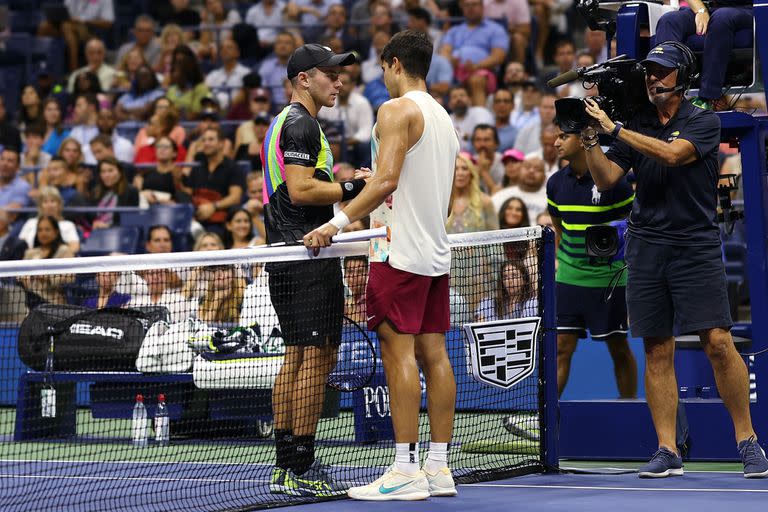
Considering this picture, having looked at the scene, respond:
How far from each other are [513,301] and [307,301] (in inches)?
67.0

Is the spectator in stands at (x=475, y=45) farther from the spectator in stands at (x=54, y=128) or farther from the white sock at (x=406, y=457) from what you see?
the white sock at (x=406, y=457)

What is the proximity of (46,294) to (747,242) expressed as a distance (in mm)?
6344

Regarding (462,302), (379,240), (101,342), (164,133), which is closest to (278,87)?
(164,133)

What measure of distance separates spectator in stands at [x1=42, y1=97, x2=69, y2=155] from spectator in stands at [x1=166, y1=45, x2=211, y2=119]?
1.45 m

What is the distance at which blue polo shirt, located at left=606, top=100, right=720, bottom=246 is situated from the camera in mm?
6828

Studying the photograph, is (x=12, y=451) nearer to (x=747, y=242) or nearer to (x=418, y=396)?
(x=418, y=396)

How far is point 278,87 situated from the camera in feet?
54.3

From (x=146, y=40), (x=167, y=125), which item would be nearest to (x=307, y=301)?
(x=167, y=125)

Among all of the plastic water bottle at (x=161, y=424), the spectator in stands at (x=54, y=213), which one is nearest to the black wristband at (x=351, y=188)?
the plastic water bottle at (x=161, y=424)

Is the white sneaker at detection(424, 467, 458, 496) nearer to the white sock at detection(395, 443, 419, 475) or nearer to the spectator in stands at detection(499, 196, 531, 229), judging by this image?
the white sock at detection(395, 443, 419, 475)

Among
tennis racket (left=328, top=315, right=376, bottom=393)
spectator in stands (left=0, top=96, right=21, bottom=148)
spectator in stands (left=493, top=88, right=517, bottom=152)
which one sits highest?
spectator in stands (left=0, top=96, right=21, bottom=148)

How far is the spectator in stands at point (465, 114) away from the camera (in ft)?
46.6

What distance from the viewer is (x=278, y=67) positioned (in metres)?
16.7

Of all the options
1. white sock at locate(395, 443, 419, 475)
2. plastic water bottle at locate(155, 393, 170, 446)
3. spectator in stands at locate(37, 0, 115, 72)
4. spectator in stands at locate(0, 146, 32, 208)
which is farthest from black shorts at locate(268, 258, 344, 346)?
spectator in stands at locate(37, 0, 115, 72)
